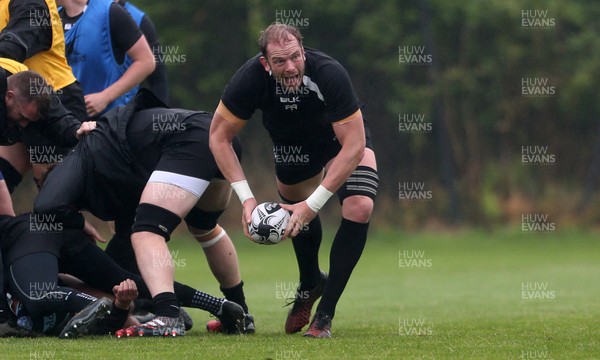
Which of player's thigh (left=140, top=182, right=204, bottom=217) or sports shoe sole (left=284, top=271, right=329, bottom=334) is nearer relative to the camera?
player's thigh (left=140, top=182, right=204, bottom=217)

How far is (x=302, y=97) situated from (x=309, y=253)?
1300 millimetres

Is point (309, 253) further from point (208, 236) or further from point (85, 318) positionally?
point (85, 318)

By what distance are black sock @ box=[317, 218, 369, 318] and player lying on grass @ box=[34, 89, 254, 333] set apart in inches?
30.6

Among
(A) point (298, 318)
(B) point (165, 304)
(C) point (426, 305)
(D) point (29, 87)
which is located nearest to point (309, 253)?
(A) point (298, 318)

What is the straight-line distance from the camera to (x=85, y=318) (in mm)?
6203

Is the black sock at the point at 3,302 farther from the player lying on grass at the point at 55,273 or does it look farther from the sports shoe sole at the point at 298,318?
the sports shoe sole at the point at 298,318

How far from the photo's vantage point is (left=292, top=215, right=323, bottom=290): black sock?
Answer: 24.5 ft

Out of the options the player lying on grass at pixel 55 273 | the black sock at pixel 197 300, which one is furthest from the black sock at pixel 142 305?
the black sock at pixel 197 300

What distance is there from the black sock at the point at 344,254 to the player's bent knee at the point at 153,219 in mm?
988

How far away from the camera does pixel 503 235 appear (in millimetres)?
17922

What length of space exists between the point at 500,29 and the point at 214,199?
12.6 metres

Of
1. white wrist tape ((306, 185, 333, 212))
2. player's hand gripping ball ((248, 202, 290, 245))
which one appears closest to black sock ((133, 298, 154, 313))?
player's hand gripping ball ((248, 202, 290, 245))

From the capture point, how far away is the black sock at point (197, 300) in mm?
7020

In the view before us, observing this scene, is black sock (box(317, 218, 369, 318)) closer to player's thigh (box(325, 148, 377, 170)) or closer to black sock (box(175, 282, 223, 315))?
player's thigh (box(325, 148, 377, 170))
